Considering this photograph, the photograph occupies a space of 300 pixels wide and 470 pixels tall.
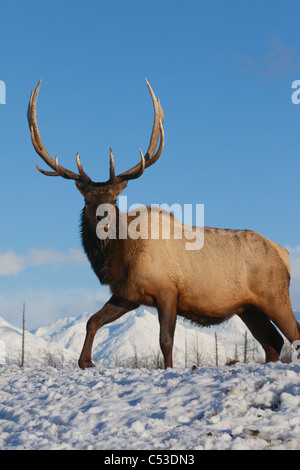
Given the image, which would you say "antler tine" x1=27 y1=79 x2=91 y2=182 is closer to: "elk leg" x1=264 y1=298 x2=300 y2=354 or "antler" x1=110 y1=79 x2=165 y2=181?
"antler" x1=110 y1=79 x2=165 y2=181

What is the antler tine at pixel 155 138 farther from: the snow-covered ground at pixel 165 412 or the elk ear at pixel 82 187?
the snow-covered ground at pixel 165 412

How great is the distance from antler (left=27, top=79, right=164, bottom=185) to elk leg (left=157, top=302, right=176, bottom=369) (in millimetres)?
2348

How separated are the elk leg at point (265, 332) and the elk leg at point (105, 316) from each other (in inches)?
97.8

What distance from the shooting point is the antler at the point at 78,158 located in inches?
412

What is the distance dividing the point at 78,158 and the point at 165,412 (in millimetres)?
5692

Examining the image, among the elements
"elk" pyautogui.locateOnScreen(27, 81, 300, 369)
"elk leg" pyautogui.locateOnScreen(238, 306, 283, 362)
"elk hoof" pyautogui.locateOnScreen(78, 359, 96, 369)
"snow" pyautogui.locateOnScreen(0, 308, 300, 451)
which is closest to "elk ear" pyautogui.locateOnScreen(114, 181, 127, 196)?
"elk" pyautogui.locateOnScreen(27, 81, 300, 369)

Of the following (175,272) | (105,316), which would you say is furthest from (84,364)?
(175,272)

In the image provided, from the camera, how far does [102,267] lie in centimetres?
1024

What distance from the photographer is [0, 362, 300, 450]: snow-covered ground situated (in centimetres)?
546

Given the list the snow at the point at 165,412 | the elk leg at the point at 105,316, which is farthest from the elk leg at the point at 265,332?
the snow at the point at 165,412

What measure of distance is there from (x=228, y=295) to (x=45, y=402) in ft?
15.2
